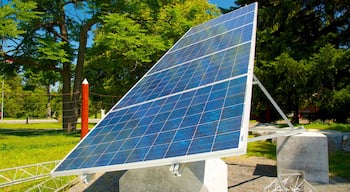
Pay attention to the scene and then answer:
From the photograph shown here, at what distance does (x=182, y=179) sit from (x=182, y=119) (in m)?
1.56

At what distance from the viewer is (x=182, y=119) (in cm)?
418

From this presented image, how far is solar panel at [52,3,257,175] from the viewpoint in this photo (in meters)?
3.36

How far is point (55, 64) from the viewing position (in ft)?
65.1

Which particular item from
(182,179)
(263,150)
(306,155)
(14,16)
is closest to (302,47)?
(263,150)

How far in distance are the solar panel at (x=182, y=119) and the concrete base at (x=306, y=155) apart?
11.7 ft

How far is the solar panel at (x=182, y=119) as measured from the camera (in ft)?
11.0

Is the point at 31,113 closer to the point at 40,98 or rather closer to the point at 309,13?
the point at 40,98

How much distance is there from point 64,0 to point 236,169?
16819mm

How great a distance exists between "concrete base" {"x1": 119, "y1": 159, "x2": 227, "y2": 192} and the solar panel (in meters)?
1.10

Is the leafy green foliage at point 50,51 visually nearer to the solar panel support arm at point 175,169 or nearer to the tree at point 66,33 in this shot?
the tree at point 66,33

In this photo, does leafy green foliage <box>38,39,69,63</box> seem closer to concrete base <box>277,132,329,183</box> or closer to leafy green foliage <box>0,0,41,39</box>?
leafy green foliage <box>0,0,41,39</box>

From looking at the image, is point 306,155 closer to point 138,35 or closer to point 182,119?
point 182,119

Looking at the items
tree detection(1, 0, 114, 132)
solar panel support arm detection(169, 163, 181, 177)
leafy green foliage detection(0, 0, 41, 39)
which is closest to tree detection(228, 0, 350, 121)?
tree detection(1, 0, 114, 132)

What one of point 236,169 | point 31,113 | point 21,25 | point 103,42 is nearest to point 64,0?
point 21,25
